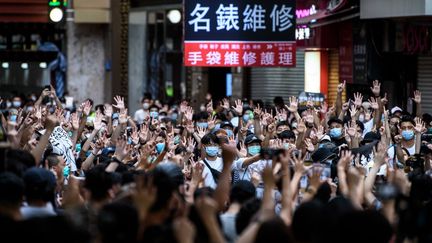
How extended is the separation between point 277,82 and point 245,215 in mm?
19903

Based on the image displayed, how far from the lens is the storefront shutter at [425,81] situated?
22469mm

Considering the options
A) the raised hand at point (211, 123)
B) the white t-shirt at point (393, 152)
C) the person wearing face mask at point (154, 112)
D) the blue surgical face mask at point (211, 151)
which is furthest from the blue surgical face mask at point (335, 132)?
the person wearing face mask at point (154, 112)

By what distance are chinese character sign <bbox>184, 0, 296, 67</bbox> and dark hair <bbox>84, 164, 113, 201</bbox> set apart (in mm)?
11867

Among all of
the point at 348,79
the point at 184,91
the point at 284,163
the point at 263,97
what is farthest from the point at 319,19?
the point at 284,163

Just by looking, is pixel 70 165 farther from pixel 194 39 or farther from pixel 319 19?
pixel 319 19

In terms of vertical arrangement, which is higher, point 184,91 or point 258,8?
point 258,8

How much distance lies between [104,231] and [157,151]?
7427mm

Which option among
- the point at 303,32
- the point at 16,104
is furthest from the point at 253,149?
the point at 16,104

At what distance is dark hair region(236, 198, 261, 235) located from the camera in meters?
8.39

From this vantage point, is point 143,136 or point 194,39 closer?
point 143,136

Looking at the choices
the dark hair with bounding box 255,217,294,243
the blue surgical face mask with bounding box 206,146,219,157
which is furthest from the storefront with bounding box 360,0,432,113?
the dark hair with bounding box 255,217,294,243

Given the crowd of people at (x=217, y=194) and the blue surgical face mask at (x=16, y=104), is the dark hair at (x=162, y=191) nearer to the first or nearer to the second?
the crowd of people at (x=217, y=194)

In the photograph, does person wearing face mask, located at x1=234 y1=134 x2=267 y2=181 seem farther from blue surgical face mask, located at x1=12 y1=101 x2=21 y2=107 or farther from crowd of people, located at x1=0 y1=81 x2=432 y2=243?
blue surgical face mask, located at x1=12 y1=101 x2=21 y2=107

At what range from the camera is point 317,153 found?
43.2 feet
